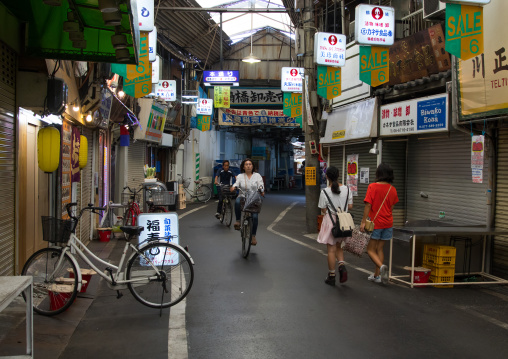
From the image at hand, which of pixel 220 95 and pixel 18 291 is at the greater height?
pixel 220 95

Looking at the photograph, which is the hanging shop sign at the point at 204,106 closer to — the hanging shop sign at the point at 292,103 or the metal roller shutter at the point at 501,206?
the hanging shop sign at the point at 292,103

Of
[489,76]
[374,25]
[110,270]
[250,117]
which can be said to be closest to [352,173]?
[374,25]

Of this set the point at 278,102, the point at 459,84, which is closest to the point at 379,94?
the point at 459,84

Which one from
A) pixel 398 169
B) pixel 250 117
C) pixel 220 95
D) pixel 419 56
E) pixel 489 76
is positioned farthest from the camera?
pixel 250 117

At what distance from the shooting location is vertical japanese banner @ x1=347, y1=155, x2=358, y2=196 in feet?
46.1

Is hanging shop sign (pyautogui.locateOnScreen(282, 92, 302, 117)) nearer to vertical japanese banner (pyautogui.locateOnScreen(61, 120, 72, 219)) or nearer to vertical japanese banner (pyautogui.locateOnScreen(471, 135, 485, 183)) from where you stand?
vertical japanese banner (pyautogui.locateOnScreen(61, 120, 72, 219))

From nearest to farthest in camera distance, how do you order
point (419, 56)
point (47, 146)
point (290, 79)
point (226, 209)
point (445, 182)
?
point (47, 146), point (445, 182), point (419, 56), point (226, 209), point (290, 79)

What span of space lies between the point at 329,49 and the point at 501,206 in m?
5.99

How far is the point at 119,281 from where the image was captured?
580cm

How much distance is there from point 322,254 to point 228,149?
85.1 feet

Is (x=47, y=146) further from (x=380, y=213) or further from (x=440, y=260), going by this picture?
(x=440, y=260)

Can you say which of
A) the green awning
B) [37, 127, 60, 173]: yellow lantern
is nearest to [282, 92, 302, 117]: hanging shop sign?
the green awning

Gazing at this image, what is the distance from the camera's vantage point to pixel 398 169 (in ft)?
40.4

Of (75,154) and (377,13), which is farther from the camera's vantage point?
(377,13)
